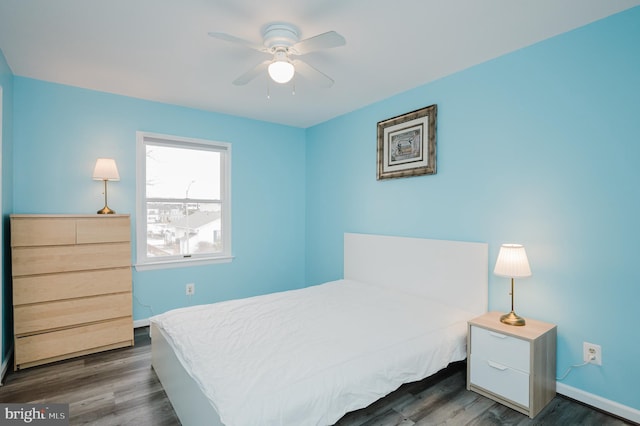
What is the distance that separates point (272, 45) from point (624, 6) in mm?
2065

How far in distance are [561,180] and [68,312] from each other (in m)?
3.88

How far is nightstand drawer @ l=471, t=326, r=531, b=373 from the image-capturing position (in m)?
1.94

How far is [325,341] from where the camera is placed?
76.3 inches

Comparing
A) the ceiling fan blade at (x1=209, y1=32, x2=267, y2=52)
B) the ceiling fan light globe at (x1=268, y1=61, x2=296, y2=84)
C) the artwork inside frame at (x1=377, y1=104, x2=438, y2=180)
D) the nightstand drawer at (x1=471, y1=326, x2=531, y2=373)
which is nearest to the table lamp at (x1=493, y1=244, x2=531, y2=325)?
the nightstand drawer at (x1=471, y1=326, x2=531, y2=373)

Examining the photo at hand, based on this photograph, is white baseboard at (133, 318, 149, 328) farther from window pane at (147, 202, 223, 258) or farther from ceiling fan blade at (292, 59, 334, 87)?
ceiling fan blade at (292, 59, 334, 87)

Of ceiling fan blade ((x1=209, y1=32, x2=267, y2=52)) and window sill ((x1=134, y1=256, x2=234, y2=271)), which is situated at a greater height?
ceiling fan blade ((x1=209, y1=32, x2=267, y2=52))

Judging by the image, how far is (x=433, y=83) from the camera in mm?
2906

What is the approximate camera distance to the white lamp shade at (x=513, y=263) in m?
2.08

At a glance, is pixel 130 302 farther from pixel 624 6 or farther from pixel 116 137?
pixel 624 6

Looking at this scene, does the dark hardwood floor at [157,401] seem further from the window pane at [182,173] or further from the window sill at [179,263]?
the window pane at [182,173]

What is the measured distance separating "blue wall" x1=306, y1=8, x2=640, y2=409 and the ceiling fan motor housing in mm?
1462

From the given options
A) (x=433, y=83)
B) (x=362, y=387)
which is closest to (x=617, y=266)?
(x=362, y=387)

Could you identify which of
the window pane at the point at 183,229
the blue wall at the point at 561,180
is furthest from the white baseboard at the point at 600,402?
the window pane at the point at 183,229

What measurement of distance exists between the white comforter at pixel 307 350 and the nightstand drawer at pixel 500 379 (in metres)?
0.15
